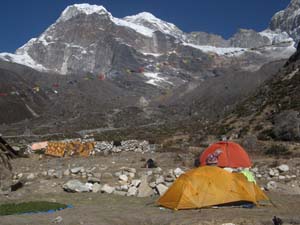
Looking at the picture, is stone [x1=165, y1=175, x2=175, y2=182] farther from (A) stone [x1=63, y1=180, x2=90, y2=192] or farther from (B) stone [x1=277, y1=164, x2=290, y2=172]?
(B) stone [x1=277, y1=164, x2=290, y2=172]

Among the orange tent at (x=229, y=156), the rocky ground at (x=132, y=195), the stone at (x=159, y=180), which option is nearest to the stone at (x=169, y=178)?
the rocky ground at (x=132, y=195)

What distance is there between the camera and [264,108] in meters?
42.7

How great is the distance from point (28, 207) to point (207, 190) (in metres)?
5.82

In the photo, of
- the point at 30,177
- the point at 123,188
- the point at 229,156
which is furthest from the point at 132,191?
the point at 30,177

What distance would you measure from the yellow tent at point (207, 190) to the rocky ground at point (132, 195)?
0.43m

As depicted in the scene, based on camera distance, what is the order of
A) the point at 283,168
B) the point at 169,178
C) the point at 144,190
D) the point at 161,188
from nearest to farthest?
the point at 161,188 → the point at 144,190 → the point at 169,178 → the point at 283,168

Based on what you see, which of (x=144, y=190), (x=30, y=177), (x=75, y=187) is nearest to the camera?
(x=144, y=190)

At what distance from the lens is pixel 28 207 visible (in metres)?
15.0

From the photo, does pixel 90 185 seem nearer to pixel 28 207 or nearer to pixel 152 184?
pixel 152 184

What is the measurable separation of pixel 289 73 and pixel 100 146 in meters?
22.1

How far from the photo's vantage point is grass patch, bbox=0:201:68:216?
14453 mm

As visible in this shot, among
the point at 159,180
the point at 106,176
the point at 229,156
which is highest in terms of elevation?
the point at 229,156

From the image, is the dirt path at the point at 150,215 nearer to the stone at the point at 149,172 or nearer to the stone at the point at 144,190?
the stone at the point at 144,190

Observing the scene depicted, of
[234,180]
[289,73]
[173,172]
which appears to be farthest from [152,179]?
[289,73]
